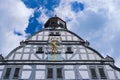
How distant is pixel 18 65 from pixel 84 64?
4589 millimetres

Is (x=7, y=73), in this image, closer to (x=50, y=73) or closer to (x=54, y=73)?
(x=50, y=73)

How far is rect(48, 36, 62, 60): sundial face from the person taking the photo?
21.8m

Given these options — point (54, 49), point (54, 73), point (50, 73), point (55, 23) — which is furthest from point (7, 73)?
point (55, 23)

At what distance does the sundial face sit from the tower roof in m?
2.86

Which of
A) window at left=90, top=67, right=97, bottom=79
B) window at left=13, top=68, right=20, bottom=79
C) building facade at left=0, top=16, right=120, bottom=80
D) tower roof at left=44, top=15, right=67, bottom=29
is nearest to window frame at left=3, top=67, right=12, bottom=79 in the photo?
building facade at left=0, top=16, right=120, bottom=80

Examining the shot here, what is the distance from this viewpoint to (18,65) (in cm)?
2086

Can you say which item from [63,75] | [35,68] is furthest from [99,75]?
[35,68]

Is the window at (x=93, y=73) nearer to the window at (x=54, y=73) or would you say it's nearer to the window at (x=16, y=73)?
the window at (x=54, y=73)

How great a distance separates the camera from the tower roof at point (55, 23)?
27.6m

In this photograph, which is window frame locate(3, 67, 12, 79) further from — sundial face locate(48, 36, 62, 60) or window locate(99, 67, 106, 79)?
window locate(99, 67, 106, 79)

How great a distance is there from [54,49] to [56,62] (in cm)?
182

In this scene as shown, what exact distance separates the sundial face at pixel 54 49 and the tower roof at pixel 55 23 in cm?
286

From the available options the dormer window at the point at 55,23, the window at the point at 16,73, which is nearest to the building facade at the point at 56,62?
the window at the point at 16,73

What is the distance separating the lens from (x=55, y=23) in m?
28.1
